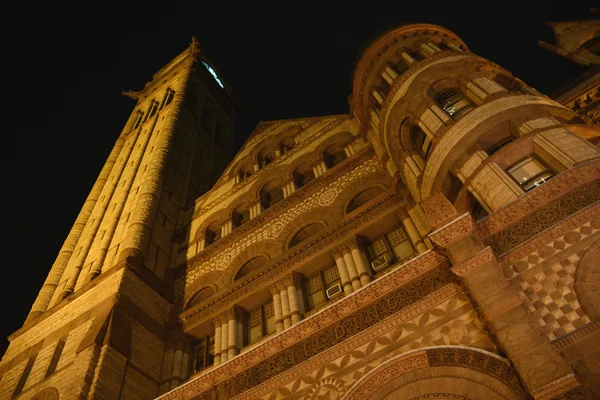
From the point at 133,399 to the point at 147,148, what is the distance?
1458cm

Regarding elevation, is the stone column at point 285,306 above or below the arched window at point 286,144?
below

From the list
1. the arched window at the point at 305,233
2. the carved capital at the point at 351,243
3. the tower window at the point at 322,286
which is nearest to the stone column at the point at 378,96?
the arched window at the point at 305,233

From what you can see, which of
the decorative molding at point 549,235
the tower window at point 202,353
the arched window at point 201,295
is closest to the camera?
the decorative molding at point 549,235

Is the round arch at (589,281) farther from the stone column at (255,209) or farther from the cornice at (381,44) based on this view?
the stone column at (255,209)

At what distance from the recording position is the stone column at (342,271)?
10.7 m

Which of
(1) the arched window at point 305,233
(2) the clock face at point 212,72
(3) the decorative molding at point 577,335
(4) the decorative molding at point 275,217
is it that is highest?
(2) the clock face at point 212,72

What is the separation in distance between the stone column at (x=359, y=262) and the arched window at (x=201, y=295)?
4.52 m

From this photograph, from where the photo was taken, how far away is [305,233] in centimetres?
1377

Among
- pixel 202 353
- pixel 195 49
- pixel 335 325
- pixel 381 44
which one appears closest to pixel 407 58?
pixel 381 44

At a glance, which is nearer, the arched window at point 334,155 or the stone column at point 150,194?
the stone column at point 150,194

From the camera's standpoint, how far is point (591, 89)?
1355cm

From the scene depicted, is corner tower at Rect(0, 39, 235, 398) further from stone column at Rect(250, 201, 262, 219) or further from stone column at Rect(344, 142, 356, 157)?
stone column at Rect(344, 142, 356, 157)

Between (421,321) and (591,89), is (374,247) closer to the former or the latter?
(421,321)

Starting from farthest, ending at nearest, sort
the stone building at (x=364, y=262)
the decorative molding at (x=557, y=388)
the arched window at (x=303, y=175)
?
the arched window at (x=303, y=175) → the stone building at (x=364, y=262) → the decorative molding at (x=557, y=388)
